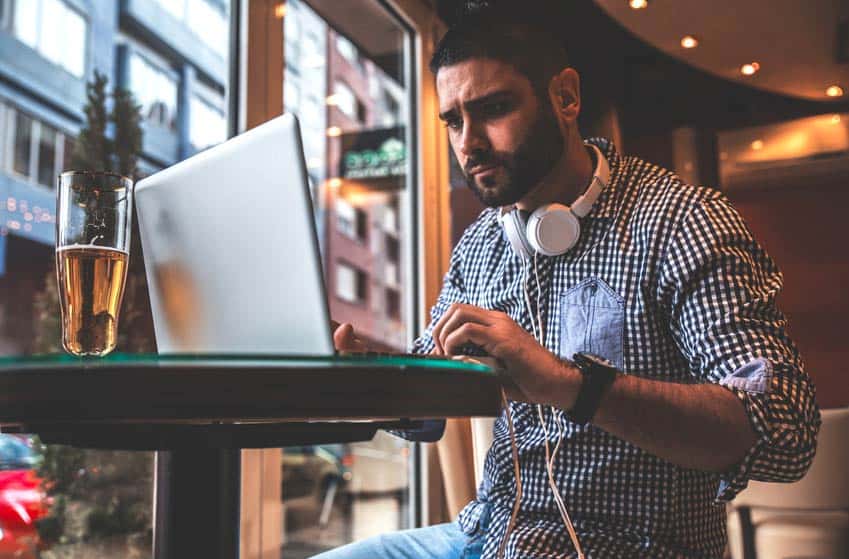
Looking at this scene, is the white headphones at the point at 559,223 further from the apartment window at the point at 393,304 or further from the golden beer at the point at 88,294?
the apartment window at the point at 393,304

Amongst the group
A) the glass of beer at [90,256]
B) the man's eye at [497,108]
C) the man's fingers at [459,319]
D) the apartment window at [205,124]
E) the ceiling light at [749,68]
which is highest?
the ceiling light at [749,68]

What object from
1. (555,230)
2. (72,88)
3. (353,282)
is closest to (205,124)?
(72,88)

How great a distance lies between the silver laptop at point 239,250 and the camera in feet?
2.43

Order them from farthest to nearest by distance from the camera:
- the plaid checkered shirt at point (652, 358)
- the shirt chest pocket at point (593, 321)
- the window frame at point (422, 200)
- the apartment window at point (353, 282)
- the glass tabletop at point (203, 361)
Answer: the apartment window at point (353, 282) → the window frame at point (422, 200) → the shirt chest pocket at point (593, 321) → the plaid checkered shirt at point (652, 358) → the glass tabletop at point (203, 361)

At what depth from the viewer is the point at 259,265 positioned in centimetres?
78

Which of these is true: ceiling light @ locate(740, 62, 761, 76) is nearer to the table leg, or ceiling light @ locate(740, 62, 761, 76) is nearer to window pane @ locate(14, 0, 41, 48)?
window pane @ locate(14, 0, 41, 48)

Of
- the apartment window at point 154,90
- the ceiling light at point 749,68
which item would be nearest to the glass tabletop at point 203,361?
the apartment window at point 154,90

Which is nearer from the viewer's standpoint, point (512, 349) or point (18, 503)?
point (512, 349)

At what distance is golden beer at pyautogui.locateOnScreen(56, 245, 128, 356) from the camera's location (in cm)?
86

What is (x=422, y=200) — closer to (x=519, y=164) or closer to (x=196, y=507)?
(x=519, y=164)

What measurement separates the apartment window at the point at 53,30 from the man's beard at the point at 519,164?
1426 mm

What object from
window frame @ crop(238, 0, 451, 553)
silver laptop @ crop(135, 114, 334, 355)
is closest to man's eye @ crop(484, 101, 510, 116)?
silver laptop @ crop(135, 114, 334, 355)

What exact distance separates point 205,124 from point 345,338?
1.38 metres

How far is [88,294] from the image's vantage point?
2.85 ft
